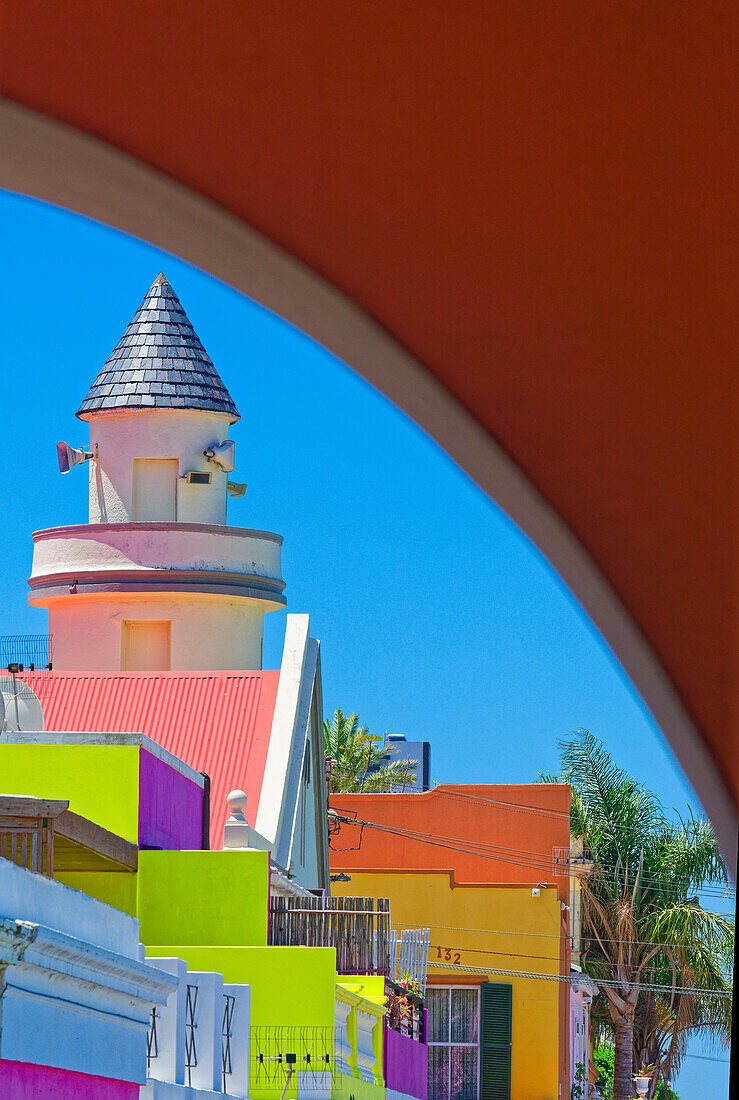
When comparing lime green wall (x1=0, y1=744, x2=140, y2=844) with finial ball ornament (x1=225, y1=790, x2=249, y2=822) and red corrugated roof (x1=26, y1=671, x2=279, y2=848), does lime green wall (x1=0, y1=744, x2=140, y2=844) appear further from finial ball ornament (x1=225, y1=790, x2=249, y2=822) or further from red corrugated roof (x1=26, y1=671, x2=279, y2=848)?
red corrugated roof (x1=26, y1=671, x2=279, y2=848)

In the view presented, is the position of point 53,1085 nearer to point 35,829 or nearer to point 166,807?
point 35,829

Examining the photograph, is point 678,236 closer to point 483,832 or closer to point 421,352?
point 421,352

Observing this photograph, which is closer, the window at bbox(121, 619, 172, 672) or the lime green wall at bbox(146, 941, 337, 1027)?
the lime green wall at bbox(146, 941, 337, 1027)

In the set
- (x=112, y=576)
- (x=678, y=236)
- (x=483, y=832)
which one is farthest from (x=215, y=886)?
(x=483, y=832)

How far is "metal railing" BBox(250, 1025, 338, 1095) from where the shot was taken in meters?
13.2

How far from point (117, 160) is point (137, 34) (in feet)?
0.65

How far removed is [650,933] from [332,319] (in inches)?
1230

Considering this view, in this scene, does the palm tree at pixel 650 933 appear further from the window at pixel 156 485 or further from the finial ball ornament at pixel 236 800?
the finial ball ornament at pixel 236 800

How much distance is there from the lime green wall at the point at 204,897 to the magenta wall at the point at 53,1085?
375 cm

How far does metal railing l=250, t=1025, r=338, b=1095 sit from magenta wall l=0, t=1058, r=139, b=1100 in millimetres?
2944

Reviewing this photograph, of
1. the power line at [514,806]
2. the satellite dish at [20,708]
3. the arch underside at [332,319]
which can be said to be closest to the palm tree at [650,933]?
the power line at [514,806]

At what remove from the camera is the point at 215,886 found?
571 inches

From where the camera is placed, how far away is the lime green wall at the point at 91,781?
13.7 metres

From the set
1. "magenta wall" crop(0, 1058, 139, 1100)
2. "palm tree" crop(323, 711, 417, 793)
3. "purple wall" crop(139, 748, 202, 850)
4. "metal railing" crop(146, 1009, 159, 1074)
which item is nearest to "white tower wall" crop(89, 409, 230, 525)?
"purple wall" crop(139, 748, 202, 850)
